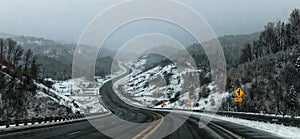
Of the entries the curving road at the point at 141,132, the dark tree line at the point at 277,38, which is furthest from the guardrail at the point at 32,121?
the dark tree line at the point at 277,38

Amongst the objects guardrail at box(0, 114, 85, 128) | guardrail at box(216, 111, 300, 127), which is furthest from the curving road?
guardrail at box(0, 114, 85, 128)

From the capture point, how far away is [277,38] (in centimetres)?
12731

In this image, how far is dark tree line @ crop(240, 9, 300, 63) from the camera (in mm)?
115750

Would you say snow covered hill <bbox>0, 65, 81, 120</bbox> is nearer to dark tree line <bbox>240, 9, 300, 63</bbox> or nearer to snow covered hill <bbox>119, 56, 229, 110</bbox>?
snow covered hill <bbox>119, 56, 229, 110</bbox>

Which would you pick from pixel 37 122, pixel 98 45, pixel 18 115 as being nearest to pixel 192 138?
pixel 98 45

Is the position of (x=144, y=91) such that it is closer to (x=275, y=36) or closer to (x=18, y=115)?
(x=275, y=36)

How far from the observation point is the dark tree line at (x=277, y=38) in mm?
115750

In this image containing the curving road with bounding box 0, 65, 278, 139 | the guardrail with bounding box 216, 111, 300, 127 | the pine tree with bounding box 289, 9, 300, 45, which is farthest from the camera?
the pine tree with bounding box 289, 9, 300, 45

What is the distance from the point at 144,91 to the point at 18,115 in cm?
12603

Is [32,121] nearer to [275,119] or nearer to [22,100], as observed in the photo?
[275,119]

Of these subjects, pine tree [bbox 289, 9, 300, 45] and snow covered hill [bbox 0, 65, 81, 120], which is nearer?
snow covered hill [bbox 0, 65, 81, 120]

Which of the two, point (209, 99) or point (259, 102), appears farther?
point (209, 99)

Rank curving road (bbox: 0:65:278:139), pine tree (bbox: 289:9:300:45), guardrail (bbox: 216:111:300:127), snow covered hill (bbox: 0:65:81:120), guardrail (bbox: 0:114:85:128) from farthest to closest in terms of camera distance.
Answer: pine tree (bbox: 289:9:300:45), snow covered hill (bbox: 0:65:81:120), guardrail (bbox: 0:114:85:128), guardrail (bbox: 216:111:300:127), curving road (bbox: 0:65:278:139)

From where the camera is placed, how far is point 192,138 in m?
13.9
